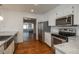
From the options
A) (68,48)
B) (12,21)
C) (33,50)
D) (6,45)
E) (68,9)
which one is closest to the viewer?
(68,48)

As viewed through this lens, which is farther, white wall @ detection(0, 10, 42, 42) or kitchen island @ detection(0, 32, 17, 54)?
white wall @ detection(0, 10, 42, 42)

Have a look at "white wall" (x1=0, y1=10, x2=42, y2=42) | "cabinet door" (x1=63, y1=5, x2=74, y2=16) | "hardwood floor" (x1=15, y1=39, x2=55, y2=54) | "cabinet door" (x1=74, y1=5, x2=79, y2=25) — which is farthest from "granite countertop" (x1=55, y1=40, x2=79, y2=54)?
"white wall" (x1=0, y1=10, x2=42, y2=42)

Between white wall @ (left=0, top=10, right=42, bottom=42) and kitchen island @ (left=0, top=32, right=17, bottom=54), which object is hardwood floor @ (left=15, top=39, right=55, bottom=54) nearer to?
kitchen island @ (left=0, top=32, right=17, bottom=54)

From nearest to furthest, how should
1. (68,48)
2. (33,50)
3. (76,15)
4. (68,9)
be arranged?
(68,48), (76,15), (68,9), (33,50)

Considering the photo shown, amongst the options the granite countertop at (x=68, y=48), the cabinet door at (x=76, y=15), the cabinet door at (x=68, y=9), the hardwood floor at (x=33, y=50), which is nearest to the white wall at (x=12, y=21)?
the hardwood floor at (x=33, y=50)

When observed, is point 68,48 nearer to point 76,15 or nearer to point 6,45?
point 6,45

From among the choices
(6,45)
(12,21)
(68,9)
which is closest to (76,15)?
(68,9)

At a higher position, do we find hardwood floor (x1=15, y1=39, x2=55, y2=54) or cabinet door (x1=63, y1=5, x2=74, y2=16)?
cabinet door (x1=63, y1=5, x2=74, y2=16)

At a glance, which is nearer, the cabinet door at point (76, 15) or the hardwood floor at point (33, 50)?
the cabinet door at point (76, 15)

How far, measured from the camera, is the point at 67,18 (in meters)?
3.00

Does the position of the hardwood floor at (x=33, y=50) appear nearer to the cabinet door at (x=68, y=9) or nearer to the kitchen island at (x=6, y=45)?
the kitchen island at (x=6, y=45)

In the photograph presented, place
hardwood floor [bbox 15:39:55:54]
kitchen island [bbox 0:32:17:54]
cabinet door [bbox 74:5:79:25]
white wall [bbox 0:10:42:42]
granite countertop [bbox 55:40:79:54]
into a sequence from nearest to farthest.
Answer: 1. granite countertop [bbox 55:40:79:54]
2. kitchen island [bbox 0:32:17:54]
3. cabinet door [bbox 74:5:79:25]
4. hardwood floor [bbox 15:39:55:54]
5. white wall [bbox 0:10:42:42]

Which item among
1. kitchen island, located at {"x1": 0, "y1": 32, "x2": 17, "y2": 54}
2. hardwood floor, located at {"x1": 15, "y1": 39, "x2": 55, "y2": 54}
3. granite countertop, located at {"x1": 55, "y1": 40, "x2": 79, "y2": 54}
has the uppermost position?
granite countertop, located at {"x1": 55, "y1": 40, "x2": 79, "y2": 54}

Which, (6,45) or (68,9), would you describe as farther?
(68,9)
